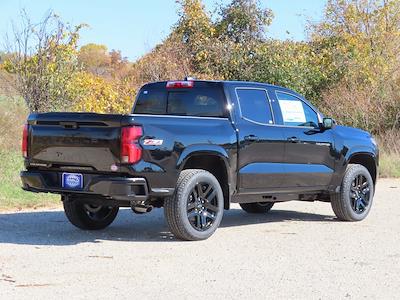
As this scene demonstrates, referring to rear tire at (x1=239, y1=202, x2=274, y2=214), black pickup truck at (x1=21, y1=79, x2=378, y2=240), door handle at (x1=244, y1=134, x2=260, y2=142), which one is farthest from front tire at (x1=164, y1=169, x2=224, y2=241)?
rear tire at (x1=239, y1=202, x2=274, y2=214)

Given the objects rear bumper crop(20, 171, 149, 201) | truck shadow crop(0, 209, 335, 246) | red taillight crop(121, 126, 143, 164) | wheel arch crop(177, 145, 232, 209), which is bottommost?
truck shadow crop(0, 209, 335, 246)

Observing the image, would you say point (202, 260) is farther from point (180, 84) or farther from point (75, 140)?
point (180, 84)

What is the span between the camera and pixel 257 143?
29.2 ft

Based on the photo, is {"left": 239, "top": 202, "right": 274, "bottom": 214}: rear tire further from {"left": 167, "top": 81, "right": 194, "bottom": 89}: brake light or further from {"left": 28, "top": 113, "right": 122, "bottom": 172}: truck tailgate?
{"left": 28, "top": 113, "right": 122, "bottom": 172}: truck tailgate

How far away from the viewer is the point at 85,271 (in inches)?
261

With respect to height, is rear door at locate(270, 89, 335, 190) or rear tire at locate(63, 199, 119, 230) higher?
rear door at locate(270, 89, 335, 190)

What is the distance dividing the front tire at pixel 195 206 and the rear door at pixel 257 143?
0.49m

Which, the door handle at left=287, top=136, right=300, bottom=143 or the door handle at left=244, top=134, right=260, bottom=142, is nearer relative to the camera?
the door handle at left=244, top=134, right=260, bottom=142

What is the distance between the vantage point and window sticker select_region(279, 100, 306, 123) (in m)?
9.59

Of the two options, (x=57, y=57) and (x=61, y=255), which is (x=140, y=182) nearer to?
(x=61, y=255)

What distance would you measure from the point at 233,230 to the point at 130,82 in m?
13.2

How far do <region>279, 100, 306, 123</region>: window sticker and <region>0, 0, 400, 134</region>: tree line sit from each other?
9.34m

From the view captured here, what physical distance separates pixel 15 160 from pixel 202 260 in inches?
317

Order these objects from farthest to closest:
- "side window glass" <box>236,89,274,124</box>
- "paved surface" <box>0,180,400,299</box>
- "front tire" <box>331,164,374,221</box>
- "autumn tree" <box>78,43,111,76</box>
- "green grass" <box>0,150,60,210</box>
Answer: "autumn tree" <box>78,43,111,76</box> → "green grass" <box>0,150,60,210</box> → "front tire" <box>331,164,374,221</box> → "side window glass" <box>236,89,274,124</box> → "paved surface" <box>0,180,400,299</box>
